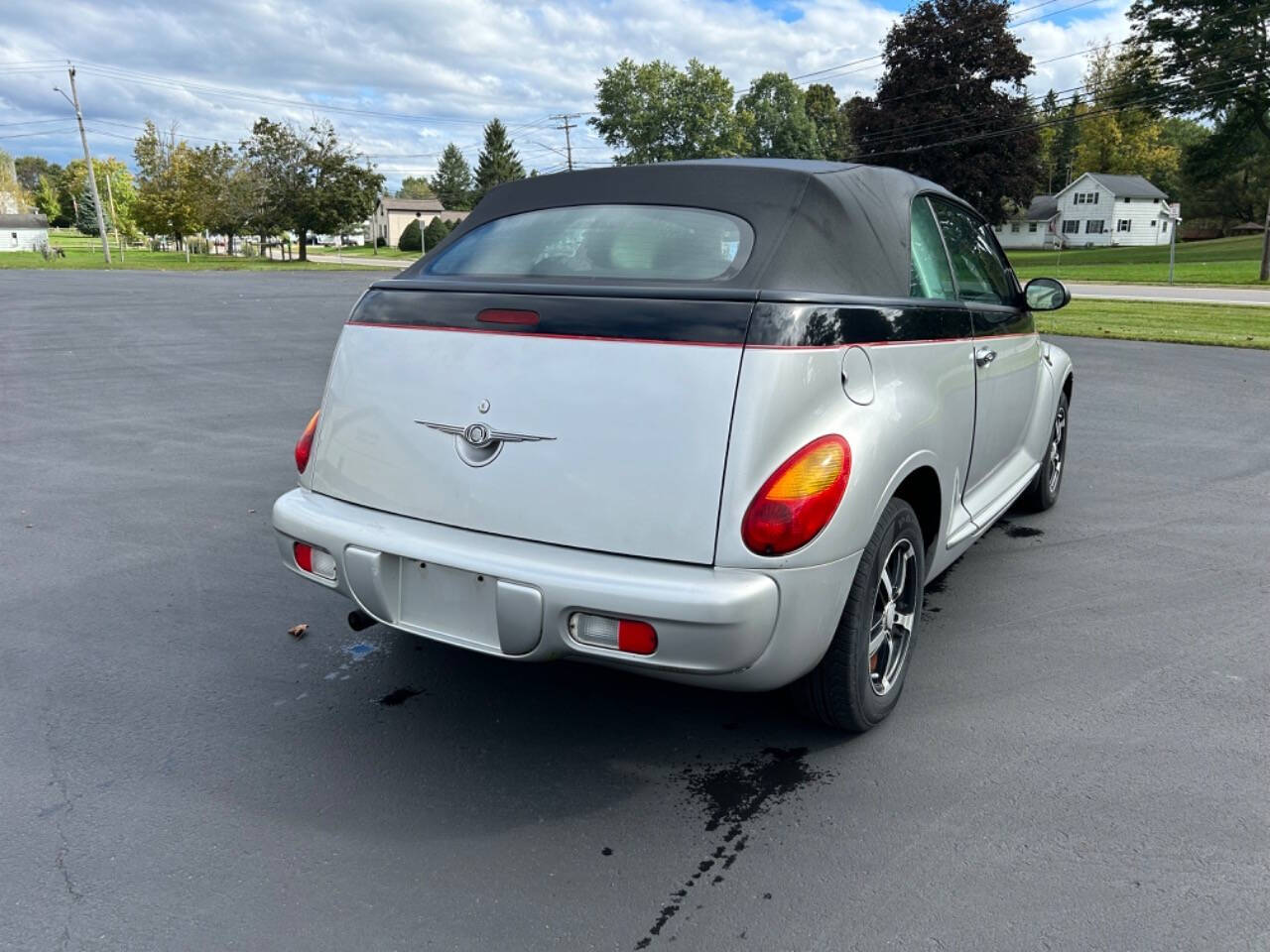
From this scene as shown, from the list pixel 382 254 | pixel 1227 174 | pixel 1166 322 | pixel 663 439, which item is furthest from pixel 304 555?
pixel 382 254

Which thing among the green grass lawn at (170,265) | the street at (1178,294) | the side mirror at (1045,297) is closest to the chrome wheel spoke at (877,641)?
the side mirror at (1045,297)

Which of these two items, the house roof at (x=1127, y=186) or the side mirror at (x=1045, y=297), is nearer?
the side mirror at (x=1045, y=297)

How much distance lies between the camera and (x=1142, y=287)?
1131 inches

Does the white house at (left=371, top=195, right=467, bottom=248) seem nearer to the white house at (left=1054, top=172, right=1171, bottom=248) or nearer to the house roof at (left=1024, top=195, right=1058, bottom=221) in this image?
the house roof at (left=1024, top=195, right=1058, bottom=221)

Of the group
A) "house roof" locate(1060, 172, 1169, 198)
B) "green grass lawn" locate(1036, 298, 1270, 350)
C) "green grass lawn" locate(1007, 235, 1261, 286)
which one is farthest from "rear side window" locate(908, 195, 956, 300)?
"house roof" locate(1060, 172, 1169, 198)

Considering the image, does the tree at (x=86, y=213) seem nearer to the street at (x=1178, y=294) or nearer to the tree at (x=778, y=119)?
the tree at (x=778, y=119)

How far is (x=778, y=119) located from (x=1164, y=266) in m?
60.0

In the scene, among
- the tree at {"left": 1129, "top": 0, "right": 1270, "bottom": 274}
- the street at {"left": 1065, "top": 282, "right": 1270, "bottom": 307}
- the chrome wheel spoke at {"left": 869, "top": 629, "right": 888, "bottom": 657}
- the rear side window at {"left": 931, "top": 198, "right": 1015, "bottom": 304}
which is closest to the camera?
the chrome wheel spoke at {"left": 869, "top": 629, "right": 888, "bottom": 657}

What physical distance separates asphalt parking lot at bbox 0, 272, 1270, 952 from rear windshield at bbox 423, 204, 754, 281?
1.46 m

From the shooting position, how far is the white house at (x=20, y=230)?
102 m

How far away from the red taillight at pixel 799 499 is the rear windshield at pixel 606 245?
0.63m

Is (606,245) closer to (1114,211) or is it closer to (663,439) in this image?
(663,439)

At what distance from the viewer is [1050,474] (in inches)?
221

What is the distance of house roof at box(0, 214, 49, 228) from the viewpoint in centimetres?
10719
